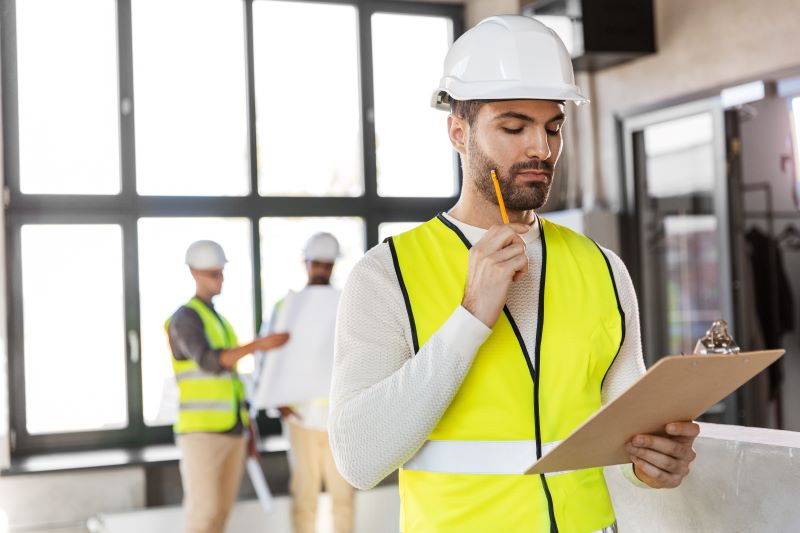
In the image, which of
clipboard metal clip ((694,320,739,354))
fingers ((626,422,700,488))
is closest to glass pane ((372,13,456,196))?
clipboard metal clip ((694,320,739,354))

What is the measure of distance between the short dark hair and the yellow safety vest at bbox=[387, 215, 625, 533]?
182mm

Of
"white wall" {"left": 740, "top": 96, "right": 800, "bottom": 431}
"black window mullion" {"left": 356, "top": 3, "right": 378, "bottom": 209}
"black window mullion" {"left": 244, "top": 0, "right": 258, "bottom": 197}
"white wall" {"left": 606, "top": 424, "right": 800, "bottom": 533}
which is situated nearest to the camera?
"white wall" {"left": 606, "top": 424, "right": 800, "bottom": 533}

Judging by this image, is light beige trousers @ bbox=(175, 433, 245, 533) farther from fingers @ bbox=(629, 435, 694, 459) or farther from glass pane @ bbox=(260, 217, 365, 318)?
fingers @ bbox=(629, 435, 694, 459)

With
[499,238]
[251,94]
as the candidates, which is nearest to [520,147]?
[499,238]

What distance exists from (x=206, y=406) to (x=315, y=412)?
529mm

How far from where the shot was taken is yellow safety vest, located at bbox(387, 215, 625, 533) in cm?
127

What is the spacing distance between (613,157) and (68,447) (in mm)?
3339

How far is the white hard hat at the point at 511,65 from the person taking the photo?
4.33 feet

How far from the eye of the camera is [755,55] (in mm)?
4367

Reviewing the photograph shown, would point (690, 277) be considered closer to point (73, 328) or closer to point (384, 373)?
point (73, 328)

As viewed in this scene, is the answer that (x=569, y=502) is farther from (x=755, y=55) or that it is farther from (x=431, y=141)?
(x=431, y=141)

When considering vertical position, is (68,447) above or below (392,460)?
below

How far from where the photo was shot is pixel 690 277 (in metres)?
4.97

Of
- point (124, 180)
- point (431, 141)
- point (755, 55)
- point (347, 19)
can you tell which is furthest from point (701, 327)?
point (124, 180)
